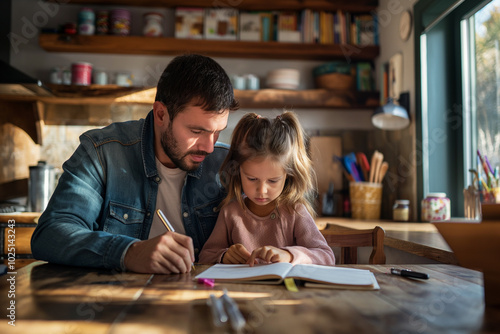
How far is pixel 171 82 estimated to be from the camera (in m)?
1.49

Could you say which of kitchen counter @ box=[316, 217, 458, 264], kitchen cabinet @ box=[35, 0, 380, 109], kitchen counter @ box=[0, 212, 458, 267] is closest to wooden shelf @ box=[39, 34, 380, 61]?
kitchen cabinet @ box=[35, 0, 380, 109]

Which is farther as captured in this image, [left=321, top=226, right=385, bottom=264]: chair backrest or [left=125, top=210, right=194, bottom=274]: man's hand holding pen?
[left=321, top=226, right=385, bottom=264]: chair backrest

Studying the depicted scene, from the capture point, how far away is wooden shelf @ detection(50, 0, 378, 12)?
126 inches

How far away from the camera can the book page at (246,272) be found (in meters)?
0.93

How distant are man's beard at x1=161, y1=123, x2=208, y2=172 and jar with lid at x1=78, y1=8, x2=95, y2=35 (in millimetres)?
1920

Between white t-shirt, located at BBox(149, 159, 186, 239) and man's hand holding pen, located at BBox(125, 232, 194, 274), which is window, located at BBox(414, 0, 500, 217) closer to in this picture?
white t-shirt, located at BBox(149, 159, 186, 239)

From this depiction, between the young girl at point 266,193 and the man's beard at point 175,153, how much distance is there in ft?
0.34

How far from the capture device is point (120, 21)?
10.3ft

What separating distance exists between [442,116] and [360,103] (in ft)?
2.50

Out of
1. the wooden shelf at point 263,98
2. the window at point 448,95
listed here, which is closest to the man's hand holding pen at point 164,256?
the window at point 448,95

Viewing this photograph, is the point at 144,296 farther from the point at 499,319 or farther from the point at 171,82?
the point at 171,82

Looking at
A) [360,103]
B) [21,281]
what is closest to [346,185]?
[360,103]

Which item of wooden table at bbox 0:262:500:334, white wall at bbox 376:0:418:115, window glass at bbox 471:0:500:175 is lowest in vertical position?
wooden table at bbox 0:262:500:334

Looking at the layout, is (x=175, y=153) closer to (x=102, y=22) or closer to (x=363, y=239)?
(x=363, y=239)
